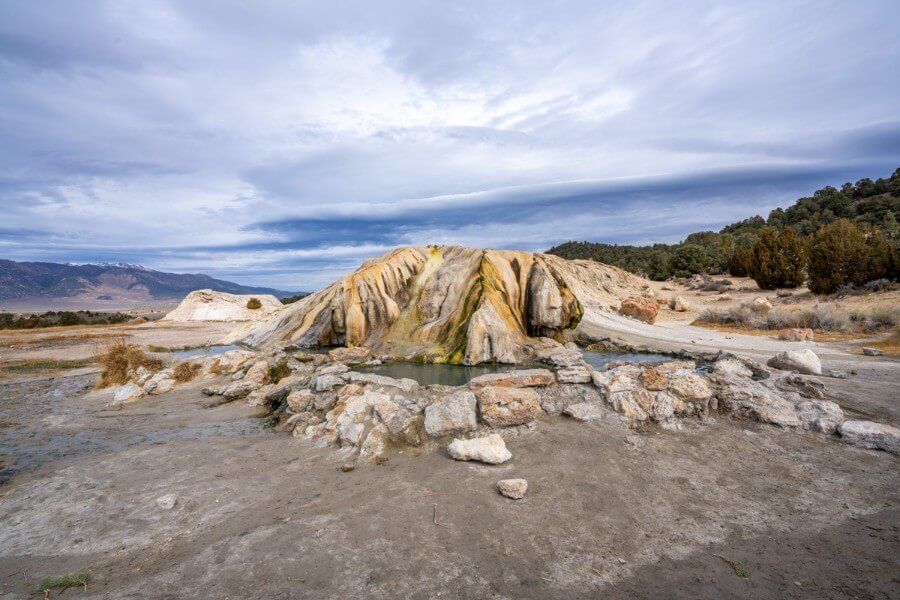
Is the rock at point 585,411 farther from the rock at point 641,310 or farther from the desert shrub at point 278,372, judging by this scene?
the rock at point 641,310

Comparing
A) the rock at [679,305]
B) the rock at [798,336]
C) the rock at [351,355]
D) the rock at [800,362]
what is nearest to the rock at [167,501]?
the rock at [351,355]

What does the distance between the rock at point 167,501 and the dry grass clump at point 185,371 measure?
9.71 meters

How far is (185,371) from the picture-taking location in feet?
46.9

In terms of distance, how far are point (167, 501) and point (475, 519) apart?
4409mm

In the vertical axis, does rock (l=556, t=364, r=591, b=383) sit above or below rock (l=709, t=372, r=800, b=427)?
above

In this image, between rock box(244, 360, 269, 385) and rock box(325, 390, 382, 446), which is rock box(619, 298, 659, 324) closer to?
rock box(244, 360, 269, 385)

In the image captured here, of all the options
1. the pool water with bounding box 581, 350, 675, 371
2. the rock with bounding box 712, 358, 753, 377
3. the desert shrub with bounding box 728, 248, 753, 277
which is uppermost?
the desert shrub with bounding box 728, 248, 753, 277

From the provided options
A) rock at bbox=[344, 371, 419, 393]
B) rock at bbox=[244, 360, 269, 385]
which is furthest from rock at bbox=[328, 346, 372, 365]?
rock at bbox=[344, 371, 419, 393]

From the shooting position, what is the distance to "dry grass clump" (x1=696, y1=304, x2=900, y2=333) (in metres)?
18.8

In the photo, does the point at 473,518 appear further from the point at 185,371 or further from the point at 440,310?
the point at 440,310

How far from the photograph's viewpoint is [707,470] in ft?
20.9

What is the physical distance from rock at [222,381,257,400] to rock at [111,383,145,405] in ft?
9.17

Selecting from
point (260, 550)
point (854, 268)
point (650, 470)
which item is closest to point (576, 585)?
point (650, 470)

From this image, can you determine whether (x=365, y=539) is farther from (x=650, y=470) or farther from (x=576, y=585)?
(x=650, y=470)
